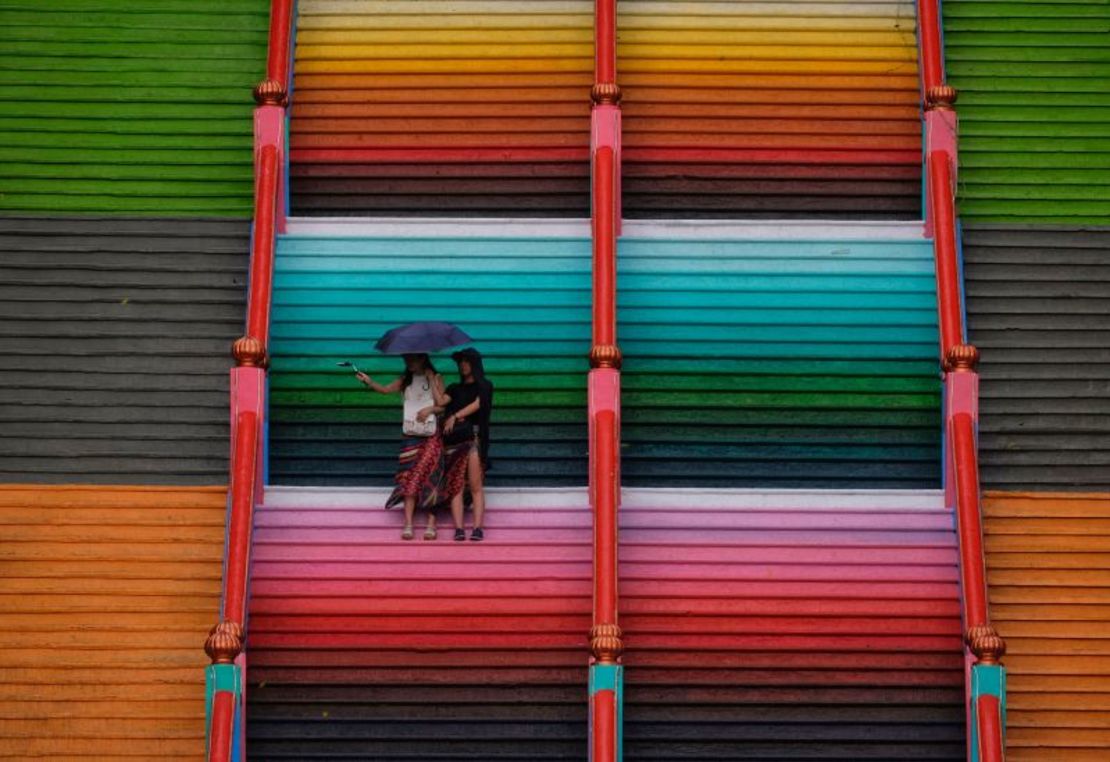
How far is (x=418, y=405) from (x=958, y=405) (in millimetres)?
5049

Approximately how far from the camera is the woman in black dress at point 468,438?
17719 mm

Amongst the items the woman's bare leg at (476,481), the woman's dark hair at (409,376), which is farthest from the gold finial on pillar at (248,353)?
the woman's bare leg at (476,481)

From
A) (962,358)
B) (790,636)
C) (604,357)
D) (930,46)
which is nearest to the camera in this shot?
(790,636)

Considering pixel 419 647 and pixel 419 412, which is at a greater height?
pixel 419 412

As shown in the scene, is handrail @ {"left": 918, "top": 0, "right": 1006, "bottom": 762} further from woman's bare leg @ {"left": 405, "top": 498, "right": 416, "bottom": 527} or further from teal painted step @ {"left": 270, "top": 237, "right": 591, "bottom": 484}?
woman's bare leg @ {"left": 405, "top": 498, "right": 416, "bottom": 527}

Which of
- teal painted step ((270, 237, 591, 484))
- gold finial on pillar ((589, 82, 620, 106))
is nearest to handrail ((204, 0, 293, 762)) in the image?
teal painted step ((270, 237, 591, 484))

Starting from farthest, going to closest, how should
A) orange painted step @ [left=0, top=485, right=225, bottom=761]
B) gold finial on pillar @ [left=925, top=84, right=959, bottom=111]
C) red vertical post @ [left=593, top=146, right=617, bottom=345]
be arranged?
gold finial on pillar @ [left=925, top=84, right=959, bottom=111] < red vertical post @ [left=593, top=146, right=617, bottom=345] < orange painted step @ [left=0, top=485, right=225, bottom=761]

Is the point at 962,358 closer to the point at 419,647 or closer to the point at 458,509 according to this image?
the point at 458,509

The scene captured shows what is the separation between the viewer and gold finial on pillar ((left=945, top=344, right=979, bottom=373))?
59.7 ft

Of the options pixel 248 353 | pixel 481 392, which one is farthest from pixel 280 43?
pixel 481 392

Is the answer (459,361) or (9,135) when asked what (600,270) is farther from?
(9,135)

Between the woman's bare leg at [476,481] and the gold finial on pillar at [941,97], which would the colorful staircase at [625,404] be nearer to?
the gold finial on pillar at [941,97]

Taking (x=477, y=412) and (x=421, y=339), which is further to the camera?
(x=477, y=412)

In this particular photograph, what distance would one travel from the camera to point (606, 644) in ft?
55.0
